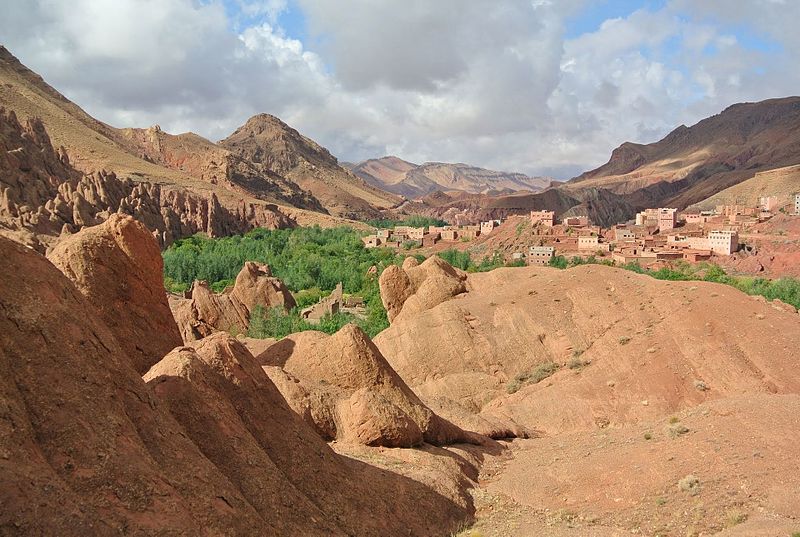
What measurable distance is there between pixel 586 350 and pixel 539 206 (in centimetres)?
12896

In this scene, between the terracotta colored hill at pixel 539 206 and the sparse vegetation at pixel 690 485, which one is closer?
the sparse vegetation at pixel 690 485

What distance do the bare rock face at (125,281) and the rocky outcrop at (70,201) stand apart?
33.7 metres

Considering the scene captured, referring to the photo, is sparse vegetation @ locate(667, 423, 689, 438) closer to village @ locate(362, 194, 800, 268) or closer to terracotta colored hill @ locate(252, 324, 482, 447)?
terracotta colored hill @ locate(252, 324, 482, 447)

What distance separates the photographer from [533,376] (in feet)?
81.6

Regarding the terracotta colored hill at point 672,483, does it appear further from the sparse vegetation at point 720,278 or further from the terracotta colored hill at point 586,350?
the sparse vegetation at point 720,278

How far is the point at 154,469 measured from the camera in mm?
6734

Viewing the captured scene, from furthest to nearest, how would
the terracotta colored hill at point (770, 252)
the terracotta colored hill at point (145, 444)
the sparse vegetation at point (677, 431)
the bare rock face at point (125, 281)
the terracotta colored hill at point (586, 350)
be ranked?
the terracotta colored hill at point (770, 252), the terracotta colored hill at point (586, 350), the sparse vegetation at point (677, 431), the bare rock face at point (125, 281), the terracotta colored hill at point (145, 444)

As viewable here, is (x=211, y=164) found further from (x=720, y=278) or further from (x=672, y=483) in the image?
(x=672, y=483)

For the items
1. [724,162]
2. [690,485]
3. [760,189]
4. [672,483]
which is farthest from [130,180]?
[724,162]

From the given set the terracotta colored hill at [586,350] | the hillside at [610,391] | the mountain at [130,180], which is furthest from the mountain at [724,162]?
the hillside at [610,391]

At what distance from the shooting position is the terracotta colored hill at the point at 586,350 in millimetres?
21234

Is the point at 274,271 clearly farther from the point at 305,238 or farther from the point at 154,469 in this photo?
the point at 154,469

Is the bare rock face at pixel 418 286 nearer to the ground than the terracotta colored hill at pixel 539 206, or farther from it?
Result: nearer to the ground

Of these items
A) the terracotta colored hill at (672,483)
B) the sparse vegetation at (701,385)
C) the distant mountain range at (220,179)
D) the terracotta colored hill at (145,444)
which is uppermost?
the distant mountain range at (220,179)
